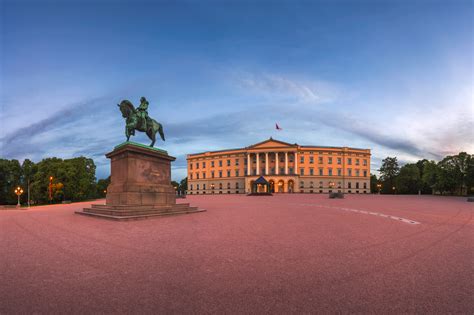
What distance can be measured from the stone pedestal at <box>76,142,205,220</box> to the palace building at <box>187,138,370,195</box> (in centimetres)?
6548

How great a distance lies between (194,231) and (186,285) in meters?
4.60

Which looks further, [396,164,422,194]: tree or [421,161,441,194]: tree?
[396,164,422,194]: tree

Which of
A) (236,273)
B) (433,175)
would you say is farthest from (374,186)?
(236,273)

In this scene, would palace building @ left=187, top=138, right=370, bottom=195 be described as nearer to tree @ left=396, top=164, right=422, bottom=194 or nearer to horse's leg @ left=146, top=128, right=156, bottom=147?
tree @ left=396, top=164, right=422, bottom=194

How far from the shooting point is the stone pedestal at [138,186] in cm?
1258

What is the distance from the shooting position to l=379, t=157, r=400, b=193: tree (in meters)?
90.1

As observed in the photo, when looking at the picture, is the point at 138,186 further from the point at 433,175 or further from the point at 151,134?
the point at 433,175

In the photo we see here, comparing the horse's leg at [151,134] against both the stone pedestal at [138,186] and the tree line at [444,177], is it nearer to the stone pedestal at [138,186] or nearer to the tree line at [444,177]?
the stone pedestal at [138,186]

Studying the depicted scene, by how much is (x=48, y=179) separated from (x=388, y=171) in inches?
4106

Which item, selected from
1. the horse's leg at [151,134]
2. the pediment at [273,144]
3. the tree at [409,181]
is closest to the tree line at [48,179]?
the horse's leg at [151,134]

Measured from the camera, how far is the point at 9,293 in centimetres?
360

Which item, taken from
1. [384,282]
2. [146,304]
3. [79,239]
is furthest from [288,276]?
[79,239]

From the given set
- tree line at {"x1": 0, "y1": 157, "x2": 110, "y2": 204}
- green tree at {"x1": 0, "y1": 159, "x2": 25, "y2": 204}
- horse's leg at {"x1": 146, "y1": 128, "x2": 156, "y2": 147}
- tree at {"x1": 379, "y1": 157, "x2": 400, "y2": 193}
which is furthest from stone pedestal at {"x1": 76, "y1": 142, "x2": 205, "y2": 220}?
tree at {"x1": 379, "y1": 157, "x2": 400, "y2": 193}

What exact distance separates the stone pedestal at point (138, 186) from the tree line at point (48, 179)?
34.8 m
